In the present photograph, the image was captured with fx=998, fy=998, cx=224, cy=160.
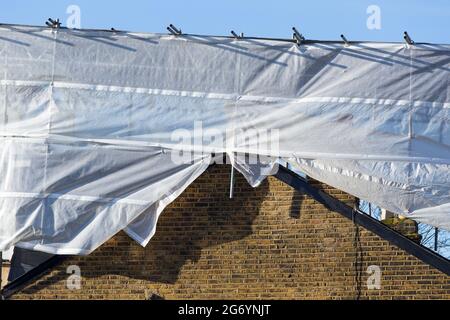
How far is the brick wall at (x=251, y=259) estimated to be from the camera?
47.5ft

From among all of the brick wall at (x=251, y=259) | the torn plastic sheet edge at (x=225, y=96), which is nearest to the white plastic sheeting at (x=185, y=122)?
the torn plastic sheet edge at (x=225, y=96)

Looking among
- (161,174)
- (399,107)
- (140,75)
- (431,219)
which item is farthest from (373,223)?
(140,75)

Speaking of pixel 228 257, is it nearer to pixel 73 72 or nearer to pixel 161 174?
pixel 161 174

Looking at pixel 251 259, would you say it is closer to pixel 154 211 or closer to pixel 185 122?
pixel 154 211

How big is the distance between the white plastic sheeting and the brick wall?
0.46m

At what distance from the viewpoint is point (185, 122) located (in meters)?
14.7

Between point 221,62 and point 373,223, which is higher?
point 221,62

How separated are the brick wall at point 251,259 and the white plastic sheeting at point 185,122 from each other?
0.46m

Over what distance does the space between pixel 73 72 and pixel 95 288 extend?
320 centimetres

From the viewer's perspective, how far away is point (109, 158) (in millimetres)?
14562

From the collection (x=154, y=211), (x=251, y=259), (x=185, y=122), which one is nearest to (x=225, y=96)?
(x=185, y=122)

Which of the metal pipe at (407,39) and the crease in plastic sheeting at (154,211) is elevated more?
the metal pipe at (407,39)

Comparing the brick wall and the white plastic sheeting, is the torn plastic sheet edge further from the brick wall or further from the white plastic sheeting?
the brick wall

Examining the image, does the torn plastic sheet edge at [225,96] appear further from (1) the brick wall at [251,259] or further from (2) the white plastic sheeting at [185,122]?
(1) the brick wall at [251,259]
